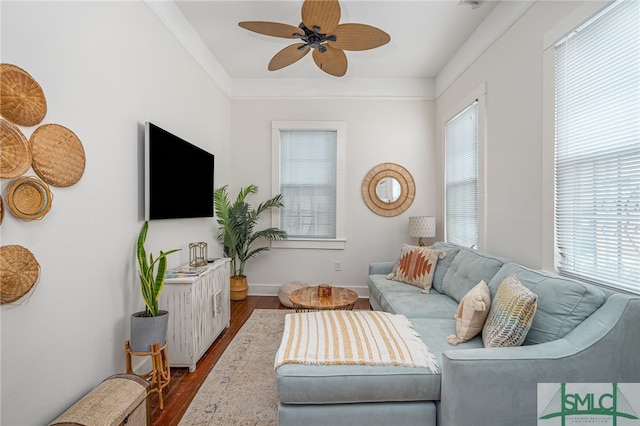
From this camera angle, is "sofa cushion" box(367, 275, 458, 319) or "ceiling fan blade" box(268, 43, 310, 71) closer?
"sofa cushion" box(367, 275, 458, 319)

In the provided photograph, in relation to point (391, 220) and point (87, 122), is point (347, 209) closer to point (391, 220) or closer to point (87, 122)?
point (391, 220)

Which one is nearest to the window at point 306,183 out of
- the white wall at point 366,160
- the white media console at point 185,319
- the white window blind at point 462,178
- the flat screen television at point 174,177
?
the white wall at point 366,160

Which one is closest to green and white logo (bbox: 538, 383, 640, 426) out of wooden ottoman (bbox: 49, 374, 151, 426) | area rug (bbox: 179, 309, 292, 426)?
area rug (bbox: 179, 309, 292, 426)

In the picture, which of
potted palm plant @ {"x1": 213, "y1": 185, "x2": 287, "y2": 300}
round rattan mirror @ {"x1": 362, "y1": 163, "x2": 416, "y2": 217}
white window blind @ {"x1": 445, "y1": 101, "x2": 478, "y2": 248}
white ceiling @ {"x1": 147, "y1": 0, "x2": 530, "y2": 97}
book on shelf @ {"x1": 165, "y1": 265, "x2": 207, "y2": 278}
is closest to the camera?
book on shelf @ {"x1": 165, "y1": 265, "x2": 207, "y2": 278}

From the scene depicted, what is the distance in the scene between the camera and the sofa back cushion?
4.97 ft

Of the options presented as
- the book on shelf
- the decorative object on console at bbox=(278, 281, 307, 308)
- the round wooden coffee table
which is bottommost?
the decorative object on console at bbox=(278, 281, 307, 308)

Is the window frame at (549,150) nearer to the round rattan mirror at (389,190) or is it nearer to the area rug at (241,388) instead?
the area rug at (241,388)

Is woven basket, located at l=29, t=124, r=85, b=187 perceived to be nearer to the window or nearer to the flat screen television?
the flat screen television

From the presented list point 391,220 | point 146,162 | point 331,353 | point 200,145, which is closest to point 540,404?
point 331,353

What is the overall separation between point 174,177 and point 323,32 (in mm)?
1652

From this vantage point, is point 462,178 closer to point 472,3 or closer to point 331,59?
point 472,3

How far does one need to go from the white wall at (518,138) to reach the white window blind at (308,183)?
6.71ft

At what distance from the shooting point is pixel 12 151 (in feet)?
4.31

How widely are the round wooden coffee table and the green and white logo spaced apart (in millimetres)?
1493
